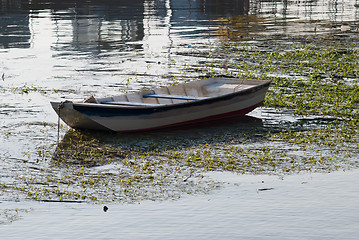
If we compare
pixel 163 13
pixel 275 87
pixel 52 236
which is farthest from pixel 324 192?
pixel 163 13

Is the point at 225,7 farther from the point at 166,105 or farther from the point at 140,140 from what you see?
the point at 140,140

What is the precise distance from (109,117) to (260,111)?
5.07 metres

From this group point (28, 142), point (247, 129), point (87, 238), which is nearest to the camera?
point (87, 238)

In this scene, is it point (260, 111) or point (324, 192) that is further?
point (260, 111)

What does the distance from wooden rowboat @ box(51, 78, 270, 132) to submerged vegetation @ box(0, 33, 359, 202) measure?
29 cm

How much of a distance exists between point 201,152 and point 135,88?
26.8ft

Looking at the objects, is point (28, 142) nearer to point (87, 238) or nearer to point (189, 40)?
point (87, 238)

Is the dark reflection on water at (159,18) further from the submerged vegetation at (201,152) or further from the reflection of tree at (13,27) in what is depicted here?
the submerged vegetation at (201,152)

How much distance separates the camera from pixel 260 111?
64.7 ft

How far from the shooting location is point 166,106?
677 inches

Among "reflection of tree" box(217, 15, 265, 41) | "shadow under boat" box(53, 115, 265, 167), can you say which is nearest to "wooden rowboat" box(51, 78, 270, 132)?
"shadow under boat" box(53, 115, 265, 167)

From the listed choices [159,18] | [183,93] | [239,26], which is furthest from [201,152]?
[159,18]

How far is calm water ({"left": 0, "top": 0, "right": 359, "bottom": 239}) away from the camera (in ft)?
36.6

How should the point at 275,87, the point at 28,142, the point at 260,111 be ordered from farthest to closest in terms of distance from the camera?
the point at 275,87 → the point at 260,111 → the point at 28,142
